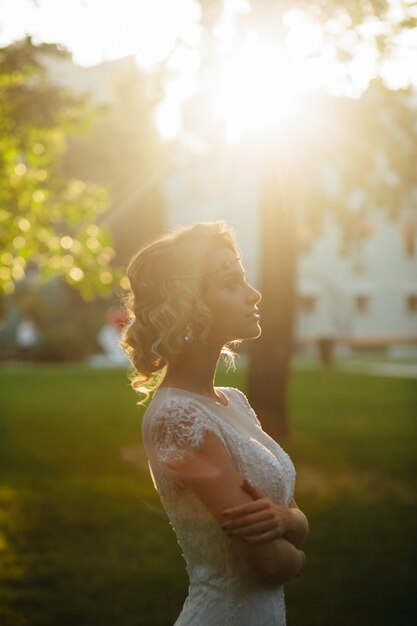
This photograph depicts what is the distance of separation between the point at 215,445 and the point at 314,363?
1615 inches

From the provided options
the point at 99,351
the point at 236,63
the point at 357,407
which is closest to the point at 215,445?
the point at 236,63

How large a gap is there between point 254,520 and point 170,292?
678mm

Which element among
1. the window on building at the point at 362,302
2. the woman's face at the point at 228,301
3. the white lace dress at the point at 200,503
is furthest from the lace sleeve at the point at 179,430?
the window on building at the point at 362,302

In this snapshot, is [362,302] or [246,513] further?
[362,302]

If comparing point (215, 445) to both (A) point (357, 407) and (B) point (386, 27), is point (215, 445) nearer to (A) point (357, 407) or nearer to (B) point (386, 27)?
(B) point (386, 27)

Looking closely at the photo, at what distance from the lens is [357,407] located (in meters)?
24.0

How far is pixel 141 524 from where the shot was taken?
447 inches

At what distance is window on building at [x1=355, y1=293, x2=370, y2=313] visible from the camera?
64.9 metres

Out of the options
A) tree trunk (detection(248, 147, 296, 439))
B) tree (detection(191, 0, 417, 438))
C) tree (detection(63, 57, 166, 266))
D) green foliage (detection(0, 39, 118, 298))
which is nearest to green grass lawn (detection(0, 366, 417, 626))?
tree trunk (detection(248, 147, 296, 439))

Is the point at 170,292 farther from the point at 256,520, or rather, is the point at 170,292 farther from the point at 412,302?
the point at 412,302

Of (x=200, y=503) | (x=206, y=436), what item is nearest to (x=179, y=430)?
(x=206, y=436)

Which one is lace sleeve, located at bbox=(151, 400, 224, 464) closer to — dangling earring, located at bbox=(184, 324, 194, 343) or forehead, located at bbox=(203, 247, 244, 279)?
dangling earring, located at bbox=(184, 324, 194, 343)

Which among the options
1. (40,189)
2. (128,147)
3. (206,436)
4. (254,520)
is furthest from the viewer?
(128,147)

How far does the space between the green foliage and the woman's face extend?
824cm
